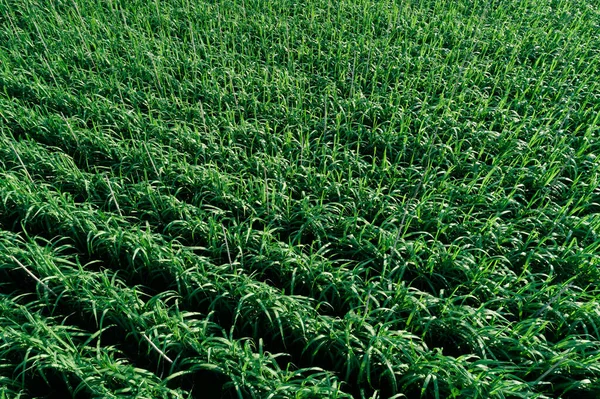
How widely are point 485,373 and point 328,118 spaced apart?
2.07m

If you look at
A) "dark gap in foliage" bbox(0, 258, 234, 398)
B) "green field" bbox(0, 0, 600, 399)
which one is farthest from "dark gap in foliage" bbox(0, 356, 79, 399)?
"dark gap in foliage" bbox(0, 258, 234, 398)

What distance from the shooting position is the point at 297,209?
8.93 ft

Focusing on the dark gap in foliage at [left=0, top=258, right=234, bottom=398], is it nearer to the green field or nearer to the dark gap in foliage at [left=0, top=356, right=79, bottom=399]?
the green field

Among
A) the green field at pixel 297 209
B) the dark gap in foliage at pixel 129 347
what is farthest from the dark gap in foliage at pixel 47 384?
the dark gap in foliage at pixel 129 347

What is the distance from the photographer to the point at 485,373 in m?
1.84

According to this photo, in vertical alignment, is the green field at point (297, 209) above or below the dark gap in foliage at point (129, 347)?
above

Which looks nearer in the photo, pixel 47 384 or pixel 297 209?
pixel 47 384

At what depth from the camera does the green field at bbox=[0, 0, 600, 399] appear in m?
1.99

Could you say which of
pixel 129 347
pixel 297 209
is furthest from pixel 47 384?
pixel 297 209

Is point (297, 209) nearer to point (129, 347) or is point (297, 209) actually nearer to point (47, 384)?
point (129, 347)

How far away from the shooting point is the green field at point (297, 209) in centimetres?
199

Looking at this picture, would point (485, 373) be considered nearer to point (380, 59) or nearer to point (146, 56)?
point (380, 59)

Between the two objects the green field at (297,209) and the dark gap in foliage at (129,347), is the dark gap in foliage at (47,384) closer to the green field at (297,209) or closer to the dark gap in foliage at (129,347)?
the green field at (297,209)

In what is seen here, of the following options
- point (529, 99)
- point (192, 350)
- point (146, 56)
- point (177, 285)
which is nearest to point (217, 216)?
point (177, 285)
